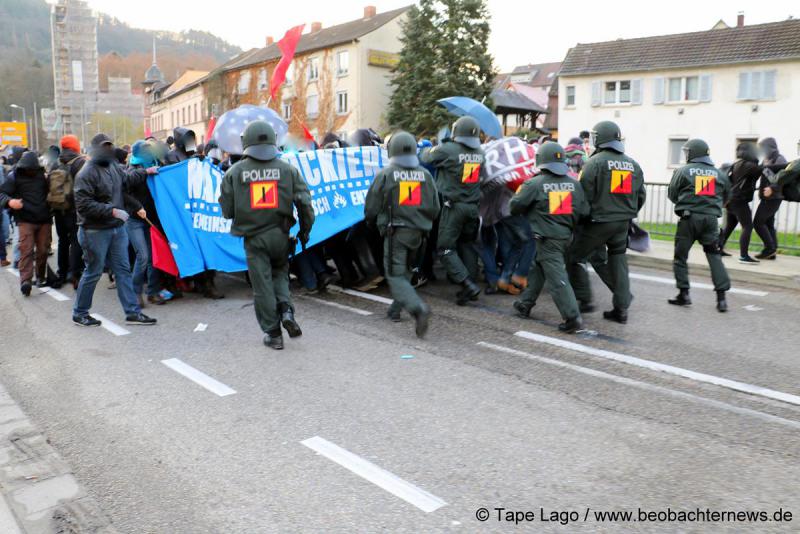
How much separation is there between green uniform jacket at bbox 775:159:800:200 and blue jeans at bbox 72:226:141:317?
8.70 m

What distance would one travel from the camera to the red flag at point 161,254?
27.5ft

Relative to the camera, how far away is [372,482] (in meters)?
3.74

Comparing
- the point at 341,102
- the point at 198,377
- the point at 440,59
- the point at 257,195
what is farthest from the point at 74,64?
the point at 198,377

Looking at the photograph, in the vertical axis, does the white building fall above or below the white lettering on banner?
above

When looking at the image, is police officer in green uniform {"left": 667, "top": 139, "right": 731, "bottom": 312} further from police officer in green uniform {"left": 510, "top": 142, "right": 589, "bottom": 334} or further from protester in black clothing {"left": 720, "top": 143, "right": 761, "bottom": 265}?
protester in black clothing {"left": 720, "top": 143, "right": 761, "bottom": 265}

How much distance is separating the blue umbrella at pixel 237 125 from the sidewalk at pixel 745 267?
5.96m

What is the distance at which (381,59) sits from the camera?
48875 millimetres

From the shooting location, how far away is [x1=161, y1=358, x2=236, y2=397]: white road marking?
5289 mm

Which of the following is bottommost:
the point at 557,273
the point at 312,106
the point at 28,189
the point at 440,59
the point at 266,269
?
the point at 557,273

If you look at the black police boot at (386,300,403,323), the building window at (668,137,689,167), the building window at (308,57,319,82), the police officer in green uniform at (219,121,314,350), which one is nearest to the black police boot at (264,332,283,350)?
the police officer in green uniform at (219,121,314,350)

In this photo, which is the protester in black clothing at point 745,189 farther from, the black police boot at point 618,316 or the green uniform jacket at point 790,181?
the black police boot at point 618,316

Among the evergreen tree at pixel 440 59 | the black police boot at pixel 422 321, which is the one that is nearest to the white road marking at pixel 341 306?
the black police boot at pixel 422 321

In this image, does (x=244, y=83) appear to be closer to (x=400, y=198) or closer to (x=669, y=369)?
(x=400, y=198)

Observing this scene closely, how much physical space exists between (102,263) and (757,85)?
3745 cm
